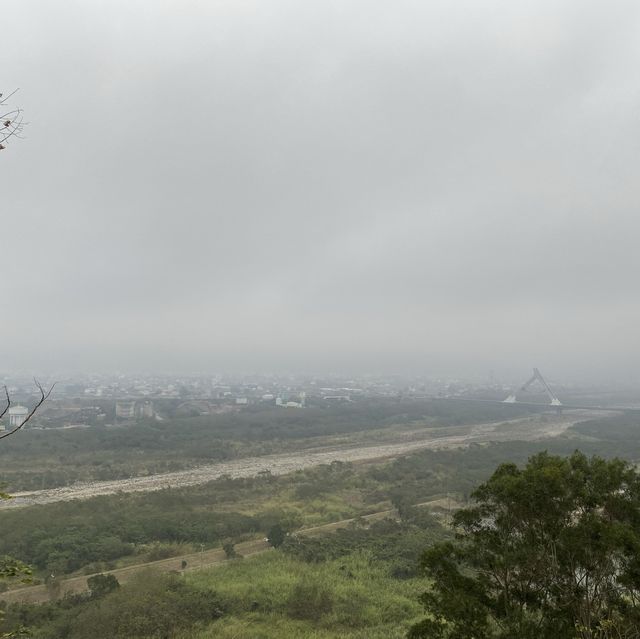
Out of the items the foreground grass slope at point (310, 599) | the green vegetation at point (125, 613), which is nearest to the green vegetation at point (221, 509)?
the green vegetation at point (125, 613)

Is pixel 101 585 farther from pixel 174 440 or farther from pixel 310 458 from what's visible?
pixel 174 440

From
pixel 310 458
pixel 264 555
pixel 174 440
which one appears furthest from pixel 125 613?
pixel 174 440

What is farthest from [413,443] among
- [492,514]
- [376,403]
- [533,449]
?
[492,514]

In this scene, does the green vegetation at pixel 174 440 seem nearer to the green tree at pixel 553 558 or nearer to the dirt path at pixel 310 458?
the dirt path at pixel 310 458

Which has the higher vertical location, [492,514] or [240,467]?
[492,514]

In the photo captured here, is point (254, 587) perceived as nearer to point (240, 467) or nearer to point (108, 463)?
point (240, 467)

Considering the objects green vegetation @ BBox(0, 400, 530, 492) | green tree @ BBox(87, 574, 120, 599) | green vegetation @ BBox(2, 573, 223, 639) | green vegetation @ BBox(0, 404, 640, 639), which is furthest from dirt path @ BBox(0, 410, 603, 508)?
green vegetation @ BBox(2, 573, 223, 639)
